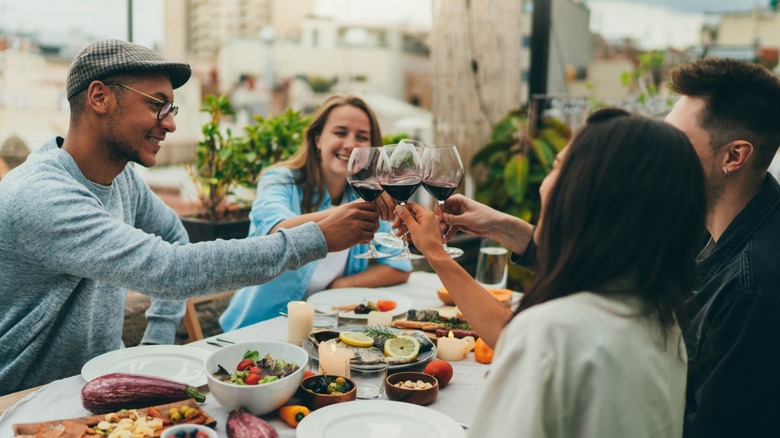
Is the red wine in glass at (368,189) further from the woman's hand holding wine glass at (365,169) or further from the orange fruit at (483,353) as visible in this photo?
the orange fruit at (483,353)

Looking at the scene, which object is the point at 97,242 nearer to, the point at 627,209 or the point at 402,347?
the point at 402,347

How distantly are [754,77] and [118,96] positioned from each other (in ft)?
6.12

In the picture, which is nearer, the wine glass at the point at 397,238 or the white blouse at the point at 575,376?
the white blouse at the point at 575,376

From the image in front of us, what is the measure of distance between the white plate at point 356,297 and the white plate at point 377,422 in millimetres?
882

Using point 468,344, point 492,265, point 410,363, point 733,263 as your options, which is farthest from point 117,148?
point 733,263

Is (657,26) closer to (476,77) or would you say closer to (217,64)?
(476,77)

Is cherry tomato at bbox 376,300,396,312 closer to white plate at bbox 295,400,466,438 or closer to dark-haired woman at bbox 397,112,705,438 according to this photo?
white plate at bbox 295,400,466,438

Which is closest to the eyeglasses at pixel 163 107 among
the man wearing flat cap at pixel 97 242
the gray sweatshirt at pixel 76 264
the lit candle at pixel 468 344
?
the man wearing flat cap at pixel 97 242

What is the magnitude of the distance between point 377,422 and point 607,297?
26.1 inches

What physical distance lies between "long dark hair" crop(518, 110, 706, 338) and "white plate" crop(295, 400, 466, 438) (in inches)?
20.5

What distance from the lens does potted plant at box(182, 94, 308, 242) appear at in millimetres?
4098

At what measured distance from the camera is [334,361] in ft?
5.57

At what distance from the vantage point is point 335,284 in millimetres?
2828

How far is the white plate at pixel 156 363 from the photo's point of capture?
1742 mm
